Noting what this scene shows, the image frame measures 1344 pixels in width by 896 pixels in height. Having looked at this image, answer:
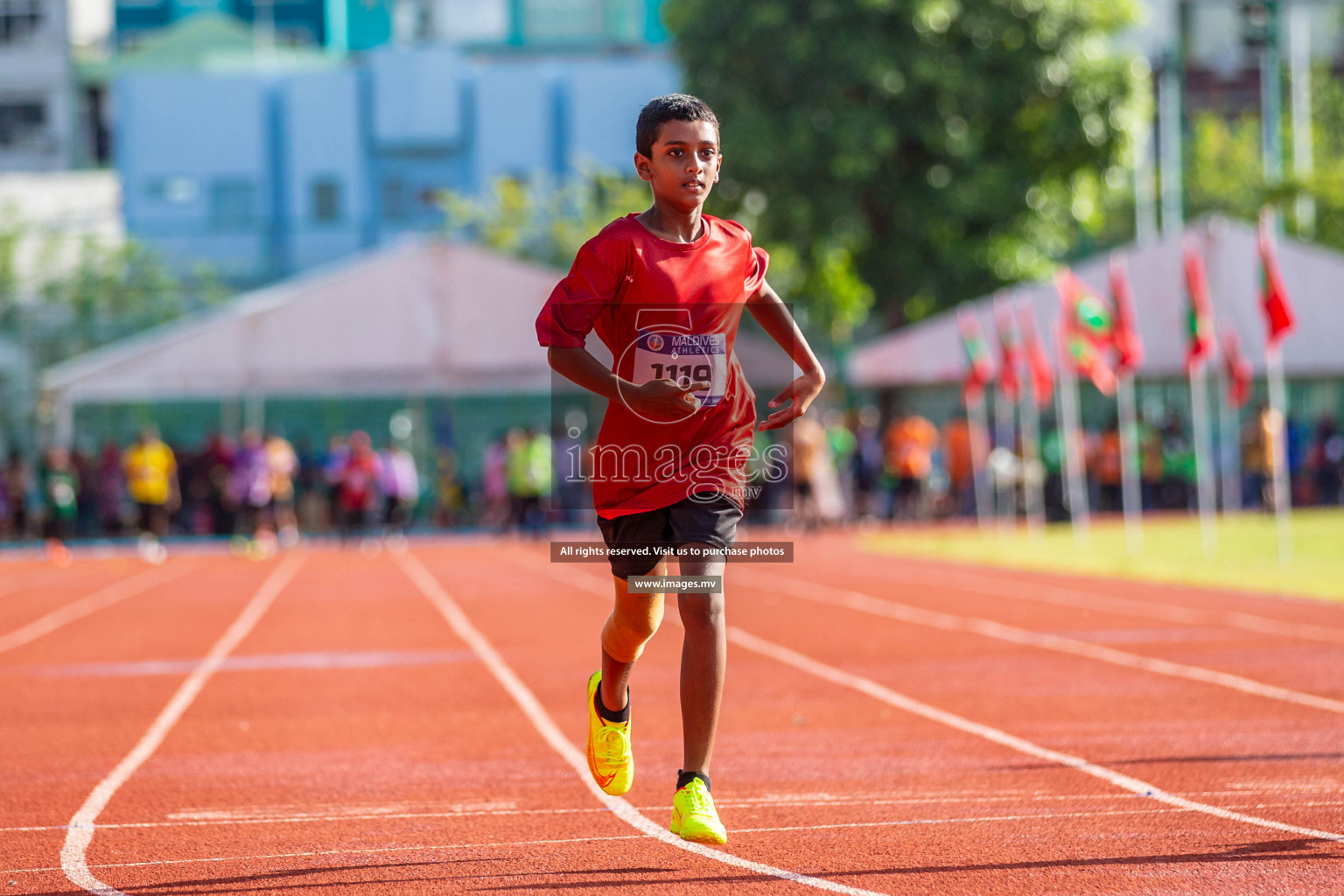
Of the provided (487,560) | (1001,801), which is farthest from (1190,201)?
(1001,801)

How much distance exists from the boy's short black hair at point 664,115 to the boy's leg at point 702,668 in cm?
104

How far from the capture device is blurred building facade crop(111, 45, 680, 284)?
49.0m

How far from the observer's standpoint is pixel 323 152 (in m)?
49.7

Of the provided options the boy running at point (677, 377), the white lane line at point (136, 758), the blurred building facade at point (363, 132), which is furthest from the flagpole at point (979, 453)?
the blurred building facade at point (363, 132)

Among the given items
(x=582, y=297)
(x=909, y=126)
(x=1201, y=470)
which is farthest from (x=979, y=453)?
(x=582, y=297)

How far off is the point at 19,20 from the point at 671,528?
180 feet

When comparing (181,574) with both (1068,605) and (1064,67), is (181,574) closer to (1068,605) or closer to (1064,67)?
(1068,605)

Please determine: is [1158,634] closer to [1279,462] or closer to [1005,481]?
[1279,462]

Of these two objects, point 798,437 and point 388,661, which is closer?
point 388,661

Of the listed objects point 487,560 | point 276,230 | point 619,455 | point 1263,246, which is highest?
point 276,230

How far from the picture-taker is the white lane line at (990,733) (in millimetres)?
5121

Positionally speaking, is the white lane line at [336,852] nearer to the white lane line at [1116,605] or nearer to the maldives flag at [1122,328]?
the white lane line at [1116,605]

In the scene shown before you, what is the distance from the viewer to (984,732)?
23.6ft

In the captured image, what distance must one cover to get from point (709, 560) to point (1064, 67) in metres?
26.5
